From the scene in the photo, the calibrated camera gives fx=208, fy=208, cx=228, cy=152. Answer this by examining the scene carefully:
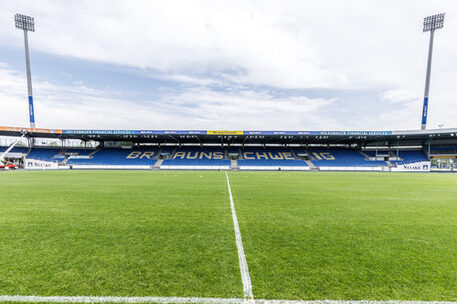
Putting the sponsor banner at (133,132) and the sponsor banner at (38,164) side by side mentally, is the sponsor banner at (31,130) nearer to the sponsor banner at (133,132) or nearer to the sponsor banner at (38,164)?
the sponsor banner at (133,132)

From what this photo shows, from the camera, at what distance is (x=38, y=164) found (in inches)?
1340

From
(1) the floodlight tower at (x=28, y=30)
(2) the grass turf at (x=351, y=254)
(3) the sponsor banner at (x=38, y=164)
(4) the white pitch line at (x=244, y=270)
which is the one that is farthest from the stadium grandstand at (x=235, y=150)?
(4) the white pitch line at (x=244, y=270)

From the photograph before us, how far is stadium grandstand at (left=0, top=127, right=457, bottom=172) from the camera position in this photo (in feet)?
114

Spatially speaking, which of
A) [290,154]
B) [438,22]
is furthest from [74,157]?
[438,22]

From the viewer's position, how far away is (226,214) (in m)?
5.68

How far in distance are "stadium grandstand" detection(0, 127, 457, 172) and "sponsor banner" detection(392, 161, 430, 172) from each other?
0.13 metres

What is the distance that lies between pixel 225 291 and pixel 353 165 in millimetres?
42081

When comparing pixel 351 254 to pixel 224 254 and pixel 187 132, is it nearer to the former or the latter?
pixel 224 254

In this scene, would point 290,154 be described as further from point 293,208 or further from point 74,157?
point 74,157

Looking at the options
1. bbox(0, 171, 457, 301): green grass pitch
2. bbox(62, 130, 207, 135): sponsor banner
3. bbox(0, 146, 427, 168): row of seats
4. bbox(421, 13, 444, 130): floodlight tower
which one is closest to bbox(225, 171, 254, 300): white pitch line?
bbox(0, 171, 457, 301): green grass pitch

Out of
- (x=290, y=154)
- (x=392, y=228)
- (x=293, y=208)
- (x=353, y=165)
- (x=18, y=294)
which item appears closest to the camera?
(x=18, y=294)

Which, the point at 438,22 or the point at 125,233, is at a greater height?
the point at 438,22

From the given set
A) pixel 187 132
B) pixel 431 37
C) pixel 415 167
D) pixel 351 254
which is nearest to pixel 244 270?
pixel 351 254

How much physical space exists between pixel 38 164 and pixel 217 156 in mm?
29858
